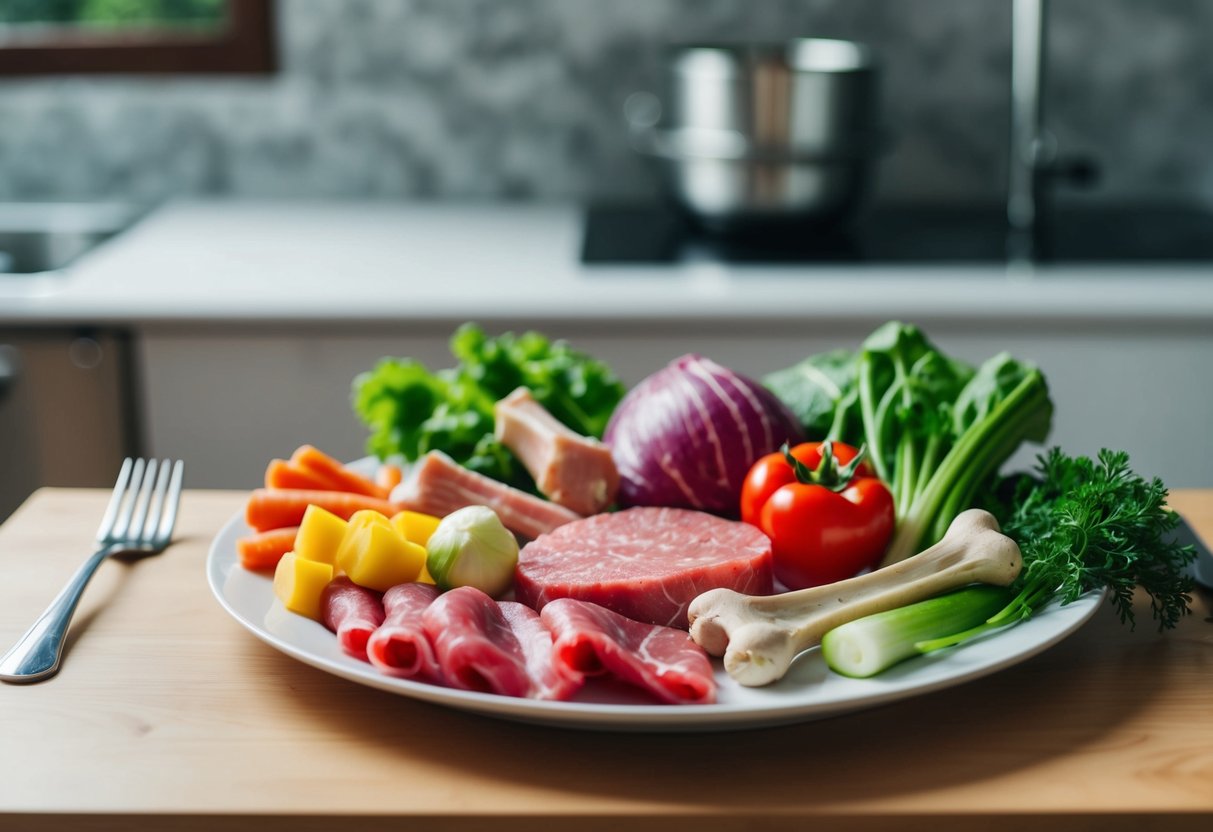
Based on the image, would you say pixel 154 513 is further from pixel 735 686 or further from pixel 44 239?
pixel 44 239

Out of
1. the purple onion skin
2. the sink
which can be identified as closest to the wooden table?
the purple onion skin

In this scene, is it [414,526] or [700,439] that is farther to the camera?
[700,439]

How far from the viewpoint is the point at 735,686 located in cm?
84

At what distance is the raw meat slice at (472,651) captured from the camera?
825 mm

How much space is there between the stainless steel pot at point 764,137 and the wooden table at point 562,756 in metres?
1.23

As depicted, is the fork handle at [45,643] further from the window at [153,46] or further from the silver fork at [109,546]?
the window at [153,46]

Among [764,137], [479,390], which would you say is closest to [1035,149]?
[764,137]

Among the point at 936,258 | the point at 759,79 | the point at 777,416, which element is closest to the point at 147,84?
the point at 759,79

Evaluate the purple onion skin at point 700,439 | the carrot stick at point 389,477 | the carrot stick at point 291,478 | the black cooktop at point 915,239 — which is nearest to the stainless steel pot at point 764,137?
the black cooktop at point 915,239

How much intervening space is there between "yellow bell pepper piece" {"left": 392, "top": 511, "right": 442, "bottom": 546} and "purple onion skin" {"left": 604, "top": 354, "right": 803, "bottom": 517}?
0.86ft

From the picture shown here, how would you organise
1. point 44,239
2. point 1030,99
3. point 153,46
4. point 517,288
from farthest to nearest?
point 153,46 → point 44,239 → point 1030,99 → point 517,288

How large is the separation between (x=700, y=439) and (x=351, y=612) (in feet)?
1.30

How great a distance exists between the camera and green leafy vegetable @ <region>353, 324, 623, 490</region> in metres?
1.35

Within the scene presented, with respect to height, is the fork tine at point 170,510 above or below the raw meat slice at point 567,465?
below
